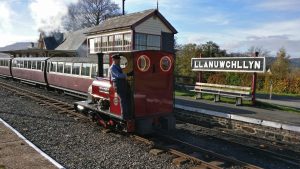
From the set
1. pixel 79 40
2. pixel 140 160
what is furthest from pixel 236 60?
pixel 79 40

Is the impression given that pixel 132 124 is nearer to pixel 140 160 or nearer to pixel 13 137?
pixel 140 160

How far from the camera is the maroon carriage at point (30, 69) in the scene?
2267 centimetres

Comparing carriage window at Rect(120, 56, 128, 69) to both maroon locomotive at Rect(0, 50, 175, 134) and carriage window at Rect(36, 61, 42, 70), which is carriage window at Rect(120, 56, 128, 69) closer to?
maroon locomotive at Rect(0, 50, 175, 134)

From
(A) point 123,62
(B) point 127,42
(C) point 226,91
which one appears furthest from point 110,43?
(A) point 123,62

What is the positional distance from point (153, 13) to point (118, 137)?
57.6ft

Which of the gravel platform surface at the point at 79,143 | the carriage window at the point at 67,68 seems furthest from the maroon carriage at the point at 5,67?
the gravel platform surface at the point at 79,143

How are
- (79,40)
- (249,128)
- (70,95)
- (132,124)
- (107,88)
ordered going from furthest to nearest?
(79,40), (70,95), (249,128), (107,88), (132,124)

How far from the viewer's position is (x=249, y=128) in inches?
452

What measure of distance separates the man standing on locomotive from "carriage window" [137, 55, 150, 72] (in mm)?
522

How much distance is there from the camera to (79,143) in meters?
9.01

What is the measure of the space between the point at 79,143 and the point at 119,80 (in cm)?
210

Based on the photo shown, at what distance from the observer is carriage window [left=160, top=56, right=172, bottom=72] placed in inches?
370

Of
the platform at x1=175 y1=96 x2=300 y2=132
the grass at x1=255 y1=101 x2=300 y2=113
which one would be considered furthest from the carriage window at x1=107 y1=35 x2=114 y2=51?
the grass at x1=255 y1=101 x2=300 y2=113

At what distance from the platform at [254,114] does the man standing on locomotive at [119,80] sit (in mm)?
4944
